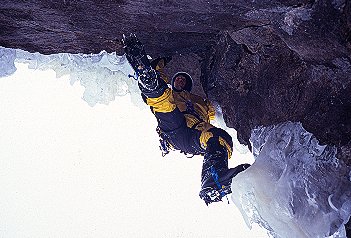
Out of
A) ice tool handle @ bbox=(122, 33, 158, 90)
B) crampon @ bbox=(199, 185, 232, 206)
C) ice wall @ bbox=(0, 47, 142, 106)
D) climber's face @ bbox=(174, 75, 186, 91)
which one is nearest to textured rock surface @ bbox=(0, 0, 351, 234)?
ice tool handle @ bbox=(122, 33, 158, 90)

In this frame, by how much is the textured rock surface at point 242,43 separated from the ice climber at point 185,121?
0.86 ft

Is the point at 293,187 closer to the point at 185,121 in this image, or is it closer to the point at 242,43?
the point at 242,43

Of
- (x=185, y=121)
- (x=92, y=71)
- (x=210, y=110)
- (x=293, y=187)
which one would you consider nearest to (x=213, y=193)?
(x=185, y=121)

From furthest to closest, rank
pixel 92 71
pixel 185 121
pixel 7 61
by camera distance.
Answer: pixel 92 71 → pixel 7 61 → pixel 185 121

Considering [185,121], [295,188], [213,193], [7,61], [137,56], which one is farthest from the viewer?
[7,61]

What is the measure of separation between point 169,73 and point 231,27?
2031 millimetres

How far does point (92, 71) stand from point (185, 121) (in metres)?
2.32

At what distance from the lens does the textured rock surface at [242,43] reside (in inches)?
108

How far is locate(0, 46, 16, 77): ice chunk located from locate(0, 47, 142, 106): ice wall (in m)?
0.02

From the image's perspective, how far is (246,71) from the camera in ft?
14.4

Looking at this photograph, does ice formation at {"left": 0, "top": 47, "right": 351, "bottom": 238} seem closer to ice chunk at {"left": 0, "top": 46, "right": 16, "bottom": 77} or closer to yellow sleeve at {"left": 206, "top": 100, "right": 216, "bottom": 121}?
yellow sleeve at {"left": 206, "top": 100, "right": 216, "bottom": 121}

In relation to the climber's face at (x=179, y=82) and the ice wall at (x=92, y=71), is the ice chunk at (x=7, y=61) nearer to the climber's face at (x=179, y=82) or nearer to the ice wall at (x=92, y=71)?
the ice wall at (x=92, y=71)

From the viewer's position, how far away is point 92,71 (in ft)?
21.0

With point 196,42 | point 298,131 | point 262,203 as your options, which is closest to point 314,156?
point 298,131
